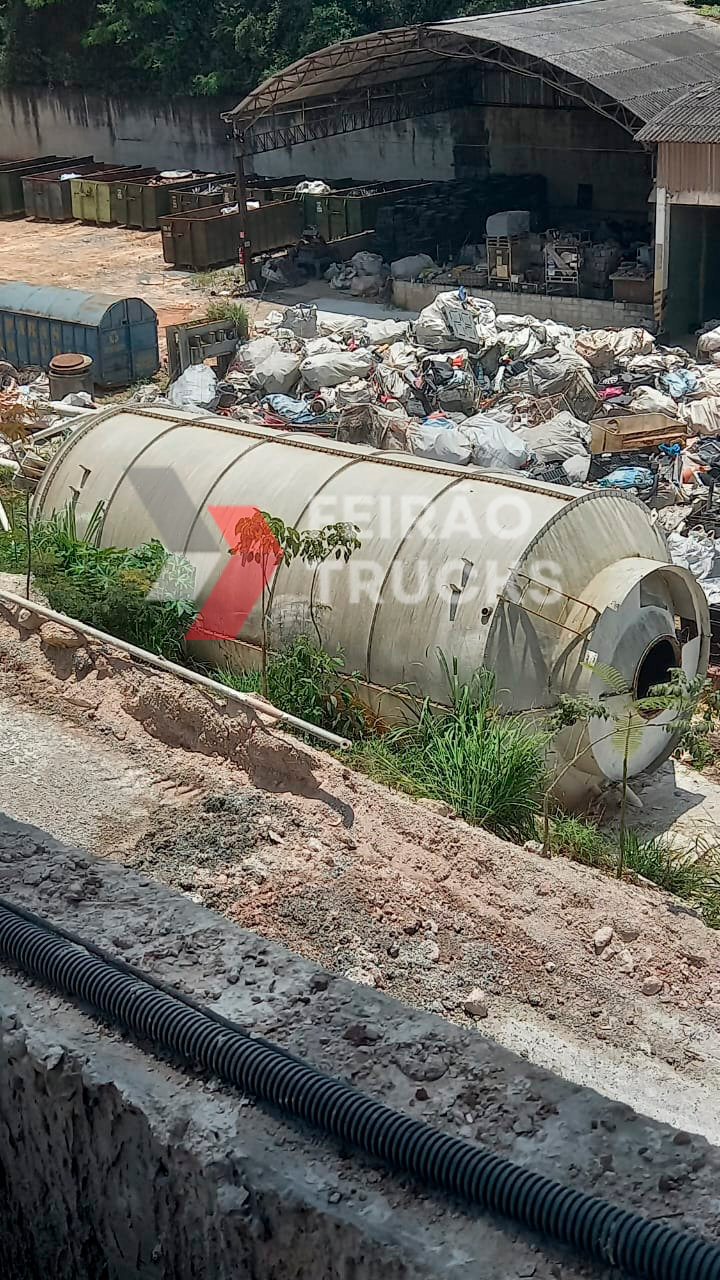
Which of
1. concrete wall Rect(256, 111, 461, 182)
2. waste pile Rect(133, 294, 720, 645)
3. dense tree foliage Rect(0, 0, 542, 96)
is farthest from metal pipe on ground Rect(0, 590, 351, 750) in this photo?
dense tree foliage Rect(0, 0, 542, 96)

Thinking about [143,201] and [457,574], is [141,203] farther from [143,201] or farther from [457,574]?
[457,574]

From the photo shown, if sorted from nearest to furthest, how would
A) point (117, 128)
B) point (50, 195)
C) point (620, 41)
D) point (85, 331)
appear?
point (85, 331)
point (620, 41)
point (50, 195)
point (117, 128)

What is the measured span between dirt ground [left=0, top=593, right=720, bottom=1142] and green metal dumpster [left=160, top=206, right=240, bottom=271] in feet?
66.8

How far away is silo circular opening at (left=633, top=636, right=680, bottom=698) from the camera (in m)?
10.4

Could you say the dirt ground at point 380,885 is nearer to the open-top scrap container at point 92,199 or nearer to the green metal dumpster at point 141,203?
the green metal dumpster at point 141,203

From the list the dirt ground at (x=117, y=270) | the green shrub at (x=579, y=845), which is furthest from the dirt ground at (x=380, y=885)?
the dirt ground at (x=117, y=270)

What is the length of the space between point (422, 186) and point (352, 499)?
2080cm

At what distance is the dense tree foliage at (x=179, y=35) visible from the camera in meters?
33.4

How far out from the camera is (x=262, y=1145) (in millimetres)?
3512

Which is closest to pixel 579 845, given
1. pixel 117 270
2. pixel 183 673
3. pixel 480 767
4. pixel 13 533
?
pixel 480 767

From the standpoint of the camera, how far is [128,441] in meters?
12.2

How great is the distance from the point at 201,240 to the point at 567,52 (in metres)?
8.22

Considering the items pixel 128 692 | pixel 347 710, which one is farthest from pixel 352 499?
pixel 128 692

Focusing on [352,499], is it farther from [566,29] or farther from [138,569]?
[566,29]
